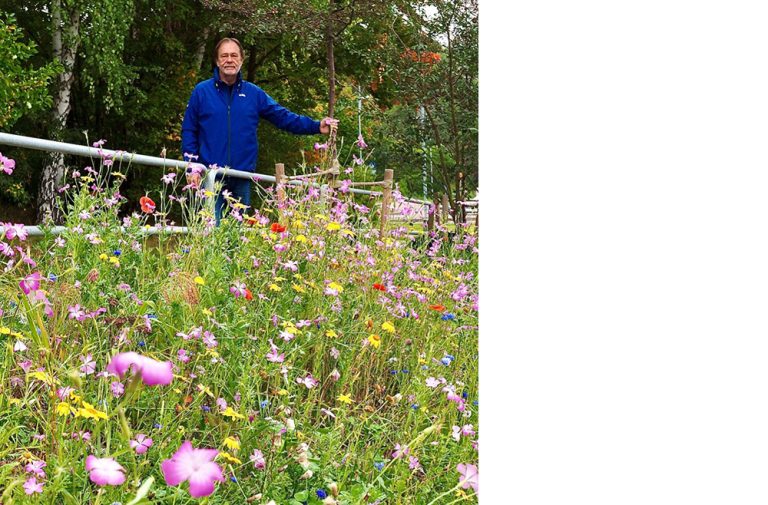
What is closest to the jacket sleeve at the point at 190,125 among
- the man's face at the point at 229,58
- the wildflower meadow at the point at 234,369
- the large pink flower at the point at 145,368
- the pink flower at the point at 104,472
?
the man's face at the point at 229,58

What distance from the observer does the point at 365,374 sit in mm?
2631

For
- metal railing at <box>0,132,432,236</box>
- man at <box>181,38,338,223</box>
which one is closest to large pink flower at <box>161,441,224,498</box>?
metal railing at <box>0,132,432,236</box>

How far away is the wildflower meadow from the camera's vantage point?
5.23 feet

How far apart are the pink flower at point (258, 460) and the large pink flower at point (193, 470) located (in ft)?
2.64

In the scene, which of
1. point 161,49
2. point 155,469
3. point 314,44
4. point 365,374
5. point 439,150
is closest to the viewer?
point 155,469

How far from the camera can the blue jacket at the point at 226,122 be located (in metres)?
5.25

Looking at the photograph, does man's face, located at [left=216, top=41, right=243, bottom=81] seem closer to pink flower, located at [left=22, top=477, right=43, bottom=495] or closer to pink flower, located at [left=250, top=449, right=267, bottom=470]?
pink flower, located at [left=250, top=449, right=267, bottom=470]

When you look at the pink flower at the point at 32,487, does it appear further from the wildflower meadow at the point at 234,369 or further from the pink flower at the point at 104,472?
the pink flower at the point at 104,472
